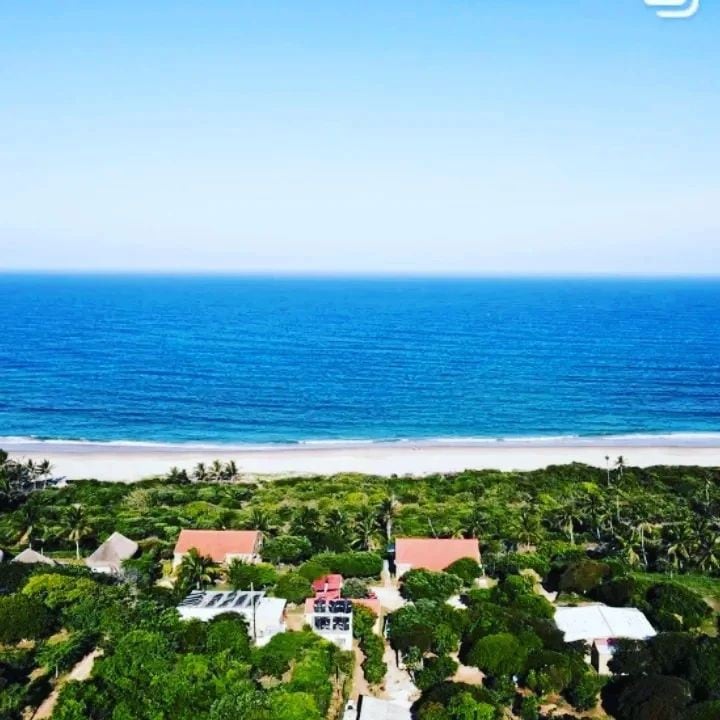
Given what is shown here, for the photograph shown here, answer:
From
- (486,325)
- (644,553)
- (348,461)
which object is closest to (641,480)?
(644,553)

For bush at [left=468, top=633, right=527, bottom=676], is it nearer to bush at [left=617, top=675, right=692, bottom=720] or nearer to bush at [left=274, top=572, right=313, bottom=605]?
bush at [left=617, top=675, right=692, bottom=720]

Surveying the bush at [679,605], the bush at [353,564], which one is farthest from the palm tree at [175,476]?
the bush at [679,605]

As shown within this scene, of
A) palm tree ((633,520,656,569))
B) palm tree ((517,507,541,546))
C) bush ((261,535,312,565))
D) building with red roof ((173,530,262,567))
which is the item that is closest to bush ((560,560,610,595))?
palm tree ((633,520,656,569))

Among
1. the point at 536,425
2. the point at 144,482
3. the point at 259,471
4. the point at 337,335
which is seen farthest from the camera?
the point at 337,335

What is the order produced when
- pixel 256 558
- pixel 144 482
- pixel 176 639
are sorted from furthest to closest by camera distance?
pixel 144 482
pixel 256 558
pixel 176 639

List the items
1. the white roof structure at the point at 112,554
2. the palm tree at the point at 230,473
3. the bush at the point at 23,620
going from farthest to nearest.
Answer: the palm tree at the point at 230,473 < the white roof structure at the point at 112,554 < the bush at the point at 23,620

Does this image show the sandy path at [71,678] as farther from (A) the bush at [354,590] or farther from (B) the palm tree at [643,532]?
(B) the palm tree at [643,532]

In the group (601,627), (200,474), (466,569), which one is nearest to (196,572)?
(466,569)

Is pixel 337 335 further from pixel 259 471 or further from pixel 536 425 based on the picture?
pixel 259 471
